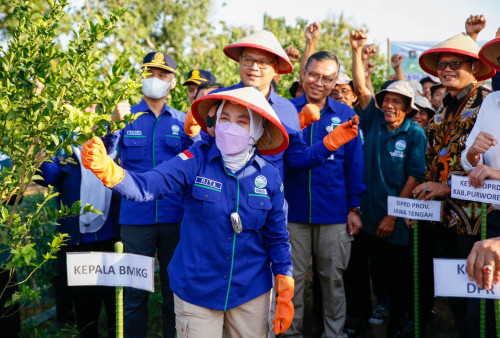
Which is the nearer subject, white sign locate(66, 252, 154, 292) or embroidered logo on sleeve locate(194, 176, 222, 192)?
white sign locate(66, 252, 154, 292)

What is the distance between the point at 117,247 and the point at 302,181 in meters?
2.25

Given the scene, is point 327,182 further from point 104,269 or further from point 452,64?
point 104,269

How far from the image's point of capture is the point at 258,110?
8.59ft

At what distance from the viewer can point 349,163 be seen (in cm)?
447

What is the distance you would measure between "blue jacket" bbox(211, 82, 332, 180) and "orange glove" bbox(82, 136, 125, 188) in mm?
1856

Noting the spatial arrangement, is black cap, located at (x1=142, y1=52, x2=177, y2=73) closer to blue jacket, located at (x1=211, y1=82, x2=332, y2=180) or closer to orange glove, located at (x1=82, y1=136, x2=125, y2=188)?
blue jacket, located at (x1=211, y1=82, x2=332, y2=180)

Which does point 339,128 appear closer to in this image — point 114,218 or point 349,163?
point 349,163

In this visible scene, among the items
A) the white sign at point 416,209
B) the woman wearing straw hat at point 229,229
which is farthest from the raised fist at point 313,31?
the woman wearing straw hat at point 229,229

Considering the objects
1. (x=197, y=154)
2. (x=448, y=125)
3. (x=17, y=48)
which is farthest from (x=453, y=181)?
(x=17, y=48)

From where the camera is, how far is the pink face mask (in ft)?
8.73

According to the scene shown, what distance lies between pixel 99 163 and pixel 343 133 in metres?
2.15

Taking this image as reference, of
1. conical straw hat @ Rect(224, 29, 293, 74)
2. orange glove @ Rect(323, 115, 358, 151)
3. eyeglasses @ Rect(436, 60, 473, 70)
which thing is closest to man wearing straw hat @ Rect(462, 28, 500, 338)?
orange glove @ Rect(323, 115, 358, 151)

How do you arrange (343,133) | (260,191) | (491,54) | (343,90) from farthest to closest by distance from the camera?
(343,90)
(343,133)
(491,54)
(260,191)

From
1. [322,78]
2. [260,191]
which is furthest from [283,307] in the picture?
[322,78]
